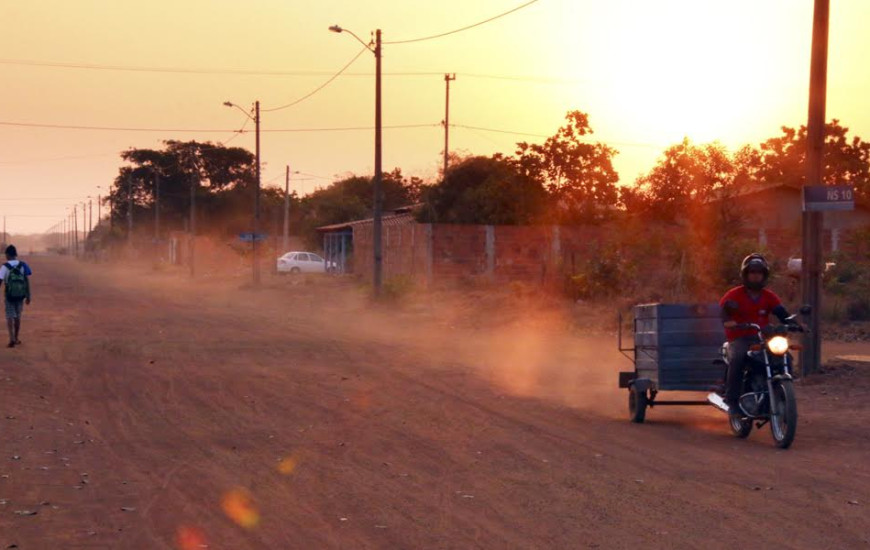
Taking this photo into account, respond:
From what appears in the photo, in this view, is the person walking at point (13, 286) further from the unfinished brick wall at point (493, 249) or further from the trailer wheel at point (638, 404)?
the unfinished brick wall at point (493, 249)

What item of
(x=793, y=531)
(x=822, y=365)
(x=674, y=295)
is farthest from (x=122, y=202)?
(x=793, y=531)

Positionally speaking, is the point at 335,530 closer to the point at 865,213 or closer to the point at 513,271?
the point at 513,271

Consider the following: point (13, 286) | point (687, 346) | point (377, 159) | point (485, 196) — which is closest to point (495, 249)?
point (377, 159)

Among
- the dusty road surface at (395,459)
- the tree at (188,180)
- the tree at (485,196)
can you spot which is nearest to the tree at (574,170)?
the tree at (485,196)

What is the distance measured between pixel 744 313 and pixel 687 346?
1.14m

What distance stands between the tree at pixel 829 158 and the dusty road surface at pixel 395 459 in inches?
1887

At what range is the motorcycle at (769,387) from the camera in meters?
10.4

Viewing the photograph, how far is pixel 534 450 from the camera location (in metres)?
10.5

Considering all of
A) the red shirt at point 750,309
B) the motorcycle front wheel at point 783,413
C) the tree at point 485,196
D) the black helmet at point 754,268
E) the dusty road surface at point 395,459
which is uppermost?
the tree at point 485,196

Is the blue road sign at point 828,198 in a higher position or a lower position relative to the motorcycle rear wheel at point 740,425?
higher

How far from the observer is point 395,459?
396 inches

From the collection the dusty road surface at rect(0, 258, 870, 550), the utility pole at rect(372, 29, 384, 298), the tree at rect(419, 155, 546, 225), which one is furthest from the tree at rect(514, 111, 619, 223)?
the dusty road surface at rect(0, 258, 870, 550)

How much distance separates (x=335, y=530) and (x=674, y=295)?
2161cm

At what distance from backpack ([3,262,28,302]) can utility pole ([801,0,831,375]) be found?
14.4 m
